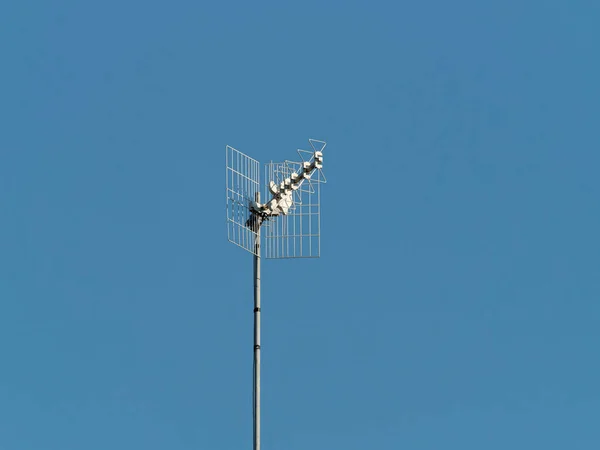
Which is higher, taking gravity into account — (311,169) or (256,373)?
(311,169)

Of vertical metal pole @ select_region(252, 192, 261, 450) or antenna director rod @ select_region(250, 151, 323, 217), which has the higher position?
antenna director rod @ select_region(250, 151, 323, 217)

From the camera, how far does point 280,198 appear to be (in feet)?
181

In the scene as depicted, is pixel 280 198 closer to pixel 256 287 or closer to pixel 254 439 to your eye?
pixel 256 287

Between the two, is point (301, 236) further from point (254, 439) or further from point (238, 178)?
point (254, 439)

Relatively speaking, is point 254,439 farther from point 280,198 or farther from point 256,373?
point 280,198

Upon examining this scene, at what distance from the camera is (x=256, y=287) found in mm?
53969

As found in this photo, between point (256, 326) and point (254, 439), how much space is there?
3.05 meters

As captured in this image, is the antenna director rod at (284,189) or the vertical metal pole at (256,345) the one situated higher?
the antenna director rod at (284,189)

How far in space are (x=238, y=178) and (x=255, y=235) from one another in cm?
172

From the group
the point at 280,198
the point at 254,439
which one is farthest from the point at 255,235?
the point at 254,439

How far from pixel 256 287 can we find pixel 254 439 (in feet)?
13.6

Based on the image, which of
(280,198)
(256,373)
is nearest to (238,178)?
(280,198)

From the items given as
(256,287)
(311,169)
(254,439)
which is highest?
(311,169)

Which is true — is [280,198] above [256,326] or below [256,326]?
above
